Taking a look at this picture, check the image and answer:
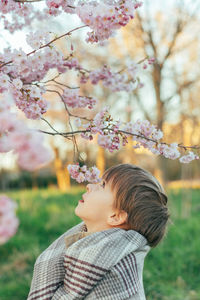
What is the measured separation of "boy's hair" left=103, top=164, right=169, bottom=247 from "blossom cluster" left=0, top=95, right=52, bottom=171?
87 centimetres

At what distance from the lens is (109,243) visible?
142 centimetres

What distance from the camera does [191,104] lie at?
6.28 m

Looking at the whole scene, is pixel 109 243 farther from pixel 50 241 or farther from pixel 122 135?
pixel 50 241

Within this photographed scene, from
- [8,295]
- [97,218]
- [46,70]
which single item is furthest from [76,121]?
[8,295]

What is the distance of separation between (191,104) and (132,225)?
16.6 feet

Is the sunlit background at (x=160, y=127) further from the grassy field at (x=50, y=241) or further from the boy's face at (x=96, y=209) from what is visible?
the boy's face at (x=96, y=209)

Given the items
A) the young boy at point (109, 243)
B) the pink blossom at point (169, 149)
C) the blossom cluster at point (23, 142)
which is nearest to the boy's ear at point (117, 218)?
the young boy at point (109, 243)

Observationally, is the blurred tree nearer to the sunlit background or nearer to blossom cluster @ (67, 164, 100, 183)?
the sunlit background

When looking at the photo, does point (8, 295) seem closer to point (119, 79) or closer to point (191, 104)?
point (119, 79)

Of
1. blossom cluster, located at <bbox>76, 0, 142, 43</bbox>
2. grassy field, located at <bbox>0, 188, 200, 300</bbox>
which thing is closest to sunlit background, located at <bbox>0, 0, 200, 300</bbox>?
grassy field, located at <bbox>0, 188, 200, 300</bbox>

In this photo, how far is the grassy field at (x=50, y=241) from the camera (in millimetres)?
3150

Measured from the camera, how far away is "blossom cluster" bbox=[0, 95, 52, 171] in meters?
0.70

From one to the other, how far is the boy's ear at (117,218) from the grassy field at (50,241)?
1303 mm

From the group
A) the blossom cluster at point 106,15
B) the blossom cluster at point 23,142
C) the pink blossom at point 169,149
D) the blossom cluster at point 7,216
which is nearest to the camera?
the blossom cluster at point 23,142
